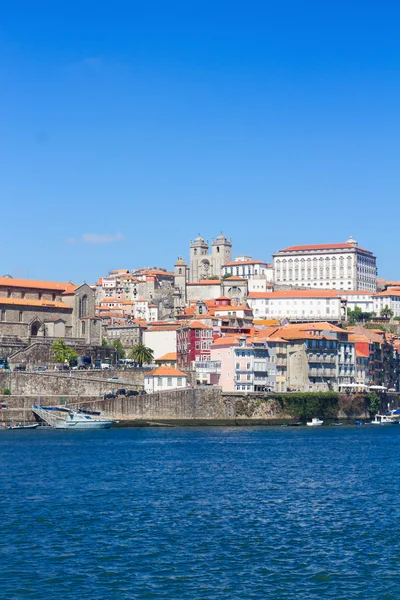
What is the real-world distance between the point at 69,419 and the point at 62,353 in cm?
2225

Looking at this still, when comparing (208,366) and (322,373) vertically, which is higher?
(208,366)

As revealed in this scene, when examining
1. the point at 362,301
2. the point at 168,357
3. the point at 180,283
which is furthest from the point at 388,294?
the point at 168,357

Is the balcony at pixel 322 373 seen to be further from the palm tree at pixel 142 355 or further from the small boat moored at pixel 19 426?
the small boat moored at pixel 19 426

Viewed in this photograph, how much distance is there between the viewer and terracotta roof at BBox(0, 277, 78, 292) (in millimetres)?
127125

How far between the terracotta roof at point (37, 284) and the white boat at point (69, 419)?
39.7 m

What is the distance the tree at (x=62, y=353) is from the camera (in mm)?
108062

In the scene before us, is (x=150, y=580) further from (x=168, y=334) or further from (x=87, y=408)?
(x=168, y=334)

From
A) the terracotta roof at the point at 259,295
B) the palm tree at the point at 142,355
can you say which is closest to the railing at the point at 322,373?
the palm tree at the point at 142,355

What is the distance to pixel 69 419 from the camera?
286 ft

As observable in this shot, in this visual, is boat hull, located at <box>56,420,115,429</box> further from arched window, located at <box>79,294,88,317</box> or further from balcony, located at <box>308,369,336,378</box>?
arched window, located at <box>79,294,88,317</box>

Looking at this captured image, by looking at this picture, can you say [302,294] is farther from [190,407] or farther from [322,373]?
[190,407]

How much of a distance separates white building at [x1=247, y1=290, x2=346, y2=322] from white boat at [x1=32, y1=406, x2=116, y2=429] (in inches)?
3051

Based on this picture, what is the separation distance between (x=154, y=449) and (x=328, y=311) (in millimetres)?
100087

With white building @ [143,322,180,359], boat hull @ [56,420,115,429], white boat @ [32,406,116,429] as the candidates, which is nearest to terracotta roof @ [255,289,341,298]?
white building @ [143,322,180,359]
